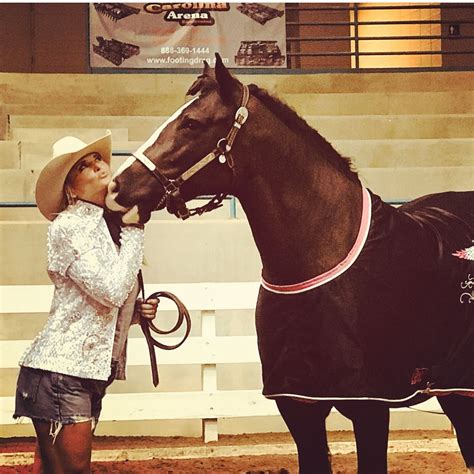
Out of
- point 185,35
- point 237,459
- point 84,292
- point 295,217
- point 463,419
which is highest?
point 185,35

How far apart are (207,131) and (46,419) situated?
0.88 meters

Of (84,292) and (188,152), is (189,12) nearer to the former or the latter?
(188,152)

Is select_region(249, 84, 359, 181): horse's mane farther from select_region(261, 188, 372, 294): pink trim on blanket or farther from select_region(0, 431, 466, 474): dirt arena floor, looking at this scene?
select_region(0, 431, 466, 474): dirt arena floor

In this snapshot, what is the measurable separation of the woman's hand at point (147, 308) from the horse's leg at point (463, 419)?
1.15 meters

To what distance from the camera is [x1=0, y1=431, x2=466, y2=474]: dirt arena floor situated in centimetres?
289

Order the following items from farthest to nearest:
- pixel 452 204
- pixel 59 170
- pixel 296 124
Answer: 1. pixel 452 204
2. pixel 296 124
3. pixel 59 170

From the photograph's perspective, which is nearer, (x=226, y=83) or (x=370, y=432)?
(x=226, y=83)

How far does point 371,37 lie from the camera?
4.34 meters

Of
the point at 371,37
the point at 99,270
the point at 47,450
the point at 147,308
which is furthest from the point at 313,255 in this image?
the point at 371,37

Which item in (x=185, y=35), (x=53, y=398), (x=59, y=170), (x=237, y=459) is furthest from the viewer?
(x=185, y=35)

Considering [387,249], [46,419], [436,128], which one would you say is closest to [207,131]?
[387,249]

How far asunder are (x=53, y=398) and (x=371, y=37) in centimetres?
319

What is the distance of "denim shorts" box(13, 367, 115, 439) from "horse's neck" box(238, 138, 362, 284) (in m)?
0.64

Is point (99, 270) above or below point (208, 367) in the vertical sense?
above
